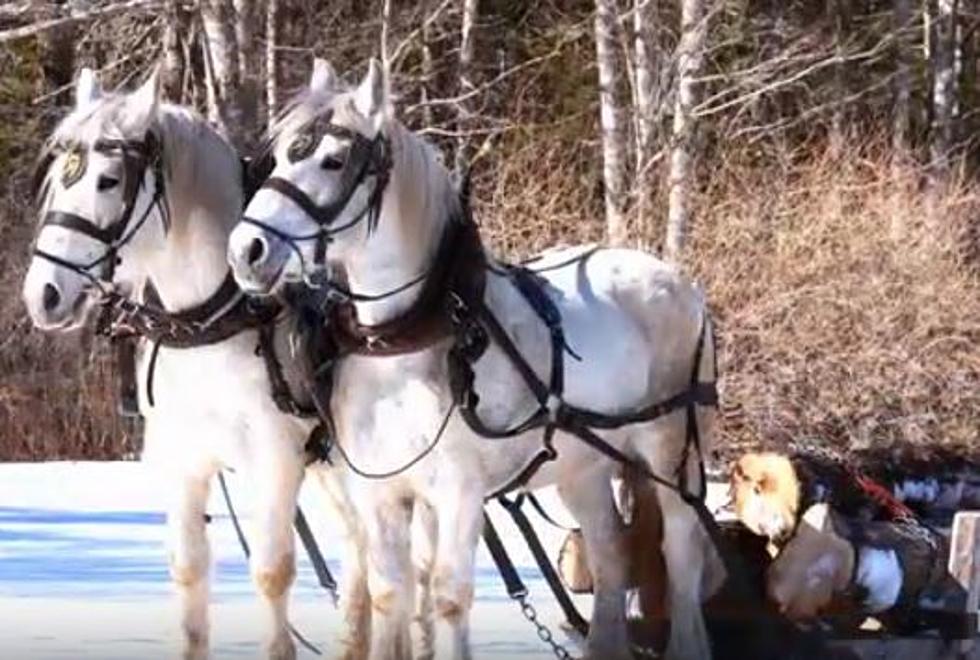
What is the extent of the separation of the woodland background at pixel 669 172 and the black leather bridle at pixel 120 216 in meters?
6.92

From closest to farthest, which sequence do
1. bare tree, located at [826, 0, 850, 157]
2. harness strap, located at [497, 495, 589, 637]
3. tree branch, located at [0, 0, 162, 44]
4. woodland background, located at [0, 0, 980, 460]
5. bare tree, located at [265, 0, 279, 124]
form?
harness strap, located at [497, 495, 589, 637] → woodland background, located at [0, 0, 980, 460] → tree branch, located at [0, 0, 162, 44] → bare tree, located at [265, 0, 279, 124] → bare tree, located at [826, 0, 850, 157]

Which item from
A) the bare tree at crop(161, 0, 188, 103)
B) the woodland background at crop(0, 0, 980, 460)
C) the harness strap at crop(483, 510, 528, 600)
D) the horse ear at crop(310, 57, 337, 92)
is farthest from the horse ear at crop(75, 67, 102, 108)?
the bare tree at crop(161, 0, 188, 103)

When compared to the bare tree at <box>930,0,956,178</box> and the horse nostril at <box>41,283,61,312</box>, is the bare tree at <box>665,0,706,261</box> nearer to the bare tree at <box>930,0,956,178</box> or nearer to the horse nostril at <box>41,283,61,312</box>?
the bare tree at <box>930,0,956,178</box>

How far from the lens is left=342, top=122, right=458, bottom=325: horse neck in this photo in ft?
21.1

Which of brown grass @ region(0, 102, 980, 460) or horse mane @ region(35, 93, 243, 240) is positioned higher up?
horse mane @ region(35, 93, 243, 240)

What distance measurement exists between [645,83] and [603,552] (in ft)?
40.4

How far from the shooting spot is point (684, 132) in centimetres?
1745

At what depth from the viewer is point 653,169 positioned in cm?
1900

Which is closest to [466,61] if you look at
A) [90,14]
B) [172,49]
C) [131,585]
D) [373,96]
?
[172,49]

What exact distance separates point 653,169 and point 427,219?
41.2 feet

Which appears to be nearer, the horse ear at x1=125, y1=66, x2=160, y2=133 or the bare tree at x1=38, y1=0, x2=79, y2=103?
the horse ear at x1=125, y1=66, x2=160, y2=133

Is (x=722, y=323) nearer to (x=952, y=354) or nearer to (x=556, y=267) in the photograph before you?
(x=952, y=354)

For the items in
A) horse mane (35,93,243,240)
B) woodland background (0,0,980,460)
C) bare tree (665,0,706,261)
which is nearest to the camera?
horse mane (35,93,243,240)

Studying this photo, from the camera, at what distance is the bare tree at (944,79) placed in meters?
24.3
